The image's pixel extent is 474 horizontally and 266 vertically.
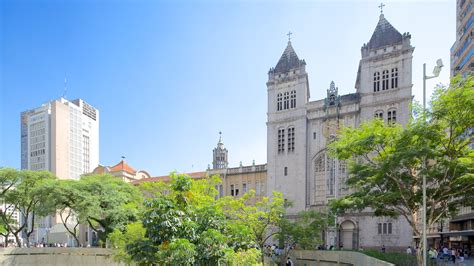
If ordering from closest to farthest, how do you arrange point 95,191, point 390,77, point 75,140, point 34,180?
point 95,191
point 34,180
point 390,77
point 75,140

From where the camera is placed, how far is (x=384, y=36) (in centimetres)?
4056

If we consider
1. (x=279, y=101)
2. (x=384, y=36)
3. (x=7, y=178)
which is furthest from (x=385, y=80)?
(x=7, y=178)

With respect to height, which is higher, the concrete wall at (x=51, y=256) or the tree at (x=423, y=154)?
the tree at (x=423, y=154)

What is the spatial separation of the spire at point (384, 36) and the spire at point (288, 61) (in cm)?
968

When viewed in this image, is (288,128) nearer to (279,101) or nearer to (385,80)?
(279,101)

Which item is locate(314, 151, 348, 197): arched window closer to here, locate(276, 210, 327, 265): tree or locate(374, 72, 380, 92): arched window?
locate(374, 72, 380, 92): arched window

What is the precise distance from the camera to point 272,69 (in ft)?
157

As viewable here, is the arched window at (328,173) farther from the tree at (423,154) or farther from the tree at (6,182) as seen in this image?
the tree at (6,182)

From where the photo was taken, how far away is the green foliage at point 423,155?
16453 mm

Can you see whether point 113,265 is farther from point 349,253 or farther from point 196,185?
point 349,253

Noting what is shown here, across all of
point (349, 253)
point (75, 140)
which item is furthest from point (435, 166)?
point (75, 140)

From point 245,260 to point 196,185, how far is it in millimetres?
6941

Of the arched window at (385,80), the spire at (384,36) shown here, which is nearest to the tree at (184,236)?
the arched window at (385,80)

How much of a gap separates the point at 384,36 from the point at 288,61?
12520 mm
